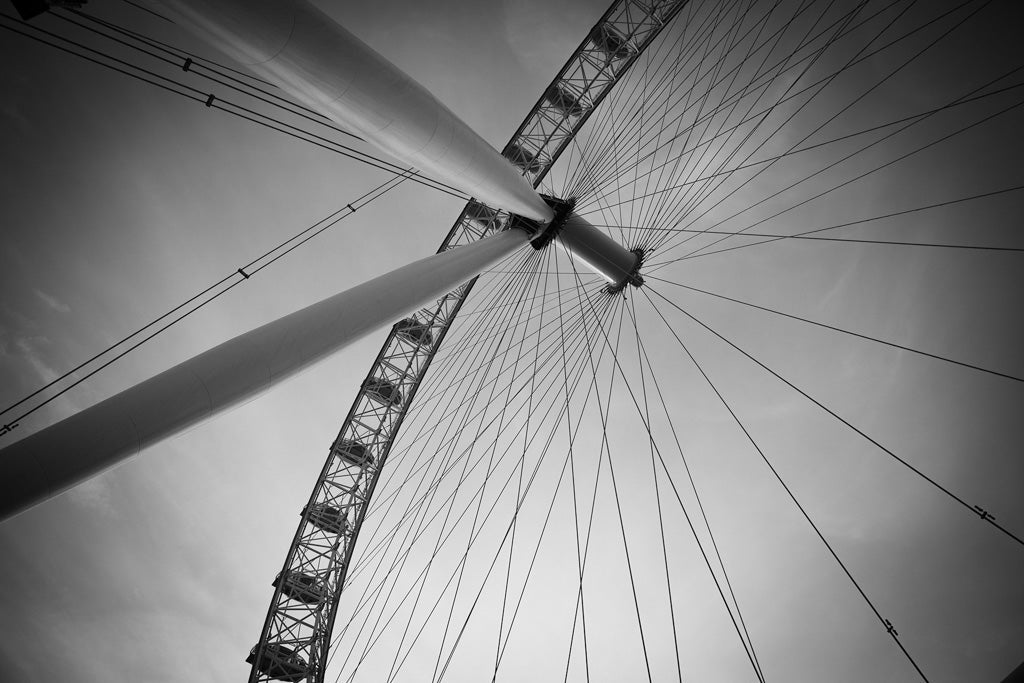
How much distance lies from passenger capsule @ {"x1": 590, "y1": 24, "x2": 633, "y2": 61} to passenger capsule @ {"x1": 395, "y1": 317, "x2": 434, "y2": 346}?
1380cm

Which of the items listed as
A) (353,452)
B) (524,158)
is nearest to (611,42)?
(524,158)

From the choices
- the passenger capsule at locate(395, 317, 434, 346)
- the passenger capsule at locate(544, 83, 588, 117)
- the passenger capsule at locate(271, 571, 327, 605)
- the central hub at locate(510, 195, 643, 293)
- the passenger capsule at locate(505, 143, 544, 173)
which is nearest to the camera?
the central hub at locate(510, 195, 643, 293)

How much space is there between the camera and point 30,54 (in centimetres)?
1716

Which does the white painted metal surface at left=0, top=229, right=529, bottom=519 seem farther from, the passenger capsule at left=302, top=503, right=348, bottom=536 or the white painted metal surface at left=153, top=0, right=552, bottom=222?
the passenger capsule at left=302, top=503, right=348, bottom=536

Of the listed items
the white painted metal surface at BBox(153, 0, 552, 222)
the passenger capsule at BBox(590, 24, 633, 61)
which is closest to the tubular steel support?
the passenger capsule at BBox(590, 24, 633, 61)

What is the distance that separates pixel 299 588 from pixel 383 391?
27.4 ft

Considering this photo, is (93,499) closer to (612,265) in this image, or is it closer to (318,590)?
(318,590)

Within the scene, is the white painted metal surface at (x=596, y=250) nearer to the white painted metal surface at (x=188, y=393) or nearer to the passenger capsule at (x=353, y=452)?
the white painted metal surface at (x=188, y=393)

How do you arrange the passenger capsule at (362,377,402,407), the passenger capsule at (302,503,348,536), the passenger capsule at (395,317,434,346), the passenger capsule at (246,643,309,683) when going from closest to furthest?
the passenger capsule at (246,643,309,683) < the passenger capsule at (302,503,348,536) < the passenger capsule at (362,377,402,407) < the passenger capsule at (395,317,434,346)

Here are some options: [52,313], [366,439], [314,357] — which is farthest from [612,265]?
[52,313]

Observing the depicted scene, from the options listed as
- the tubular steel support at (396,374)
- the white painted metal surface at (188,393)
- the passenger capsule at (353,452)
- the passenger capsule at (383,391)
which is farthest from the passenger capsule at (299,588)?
the white painted metal surface at (188,393)

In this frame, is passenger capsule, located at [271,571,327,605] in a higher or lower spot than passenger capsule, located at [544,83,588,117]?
lower

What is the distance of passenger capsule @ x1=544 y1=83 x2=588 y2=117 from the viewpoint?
19.8 m

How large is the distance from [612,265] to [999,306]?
25.7 metres
